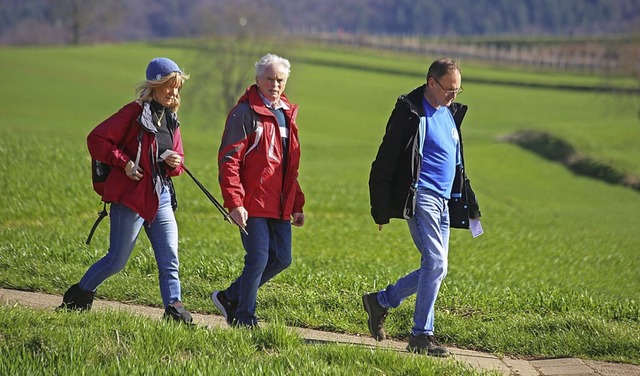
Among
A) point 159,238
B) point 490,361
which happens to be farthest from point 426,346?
point 159,238

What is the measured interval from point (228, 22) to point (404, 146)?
164 feet

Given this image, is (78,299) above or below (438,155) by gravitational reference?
below

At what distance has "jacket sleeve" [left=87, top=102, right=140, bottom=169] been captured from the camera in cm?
672

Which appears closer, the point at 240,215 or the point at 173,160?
the point at 240,215

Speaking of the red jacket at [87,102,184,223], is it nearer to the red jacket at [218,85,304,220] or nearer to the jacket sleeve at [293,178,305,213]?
the red jacket at [218,85,304,220]

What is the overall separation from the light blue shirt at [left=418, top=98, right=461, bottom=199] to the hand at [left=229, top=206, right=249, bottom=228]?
122 centimetres

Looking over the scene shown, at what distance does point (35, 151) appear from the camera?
A: 70.3 ft

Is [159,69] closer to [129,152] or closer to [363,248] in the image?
[129,152]

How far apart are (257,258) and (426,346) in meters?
1.32

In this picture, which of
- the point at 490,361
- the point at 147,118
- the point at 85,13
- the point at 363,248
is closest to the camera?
the point at 490,361

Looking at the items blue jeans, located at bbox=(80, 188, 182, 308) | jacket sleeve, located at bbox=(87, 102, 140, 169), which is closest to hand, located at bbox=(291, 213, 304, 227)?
blue jeans, located at bbox=(80, 188, 182, 308)

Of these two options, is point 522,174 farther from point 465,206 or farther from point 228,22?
point 465,206

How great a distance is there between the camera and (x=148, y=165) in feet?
22.4

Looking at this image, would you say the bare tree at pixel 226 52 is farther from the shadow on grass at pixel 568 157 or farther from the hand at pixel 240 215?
the hand at pixel 240 215
